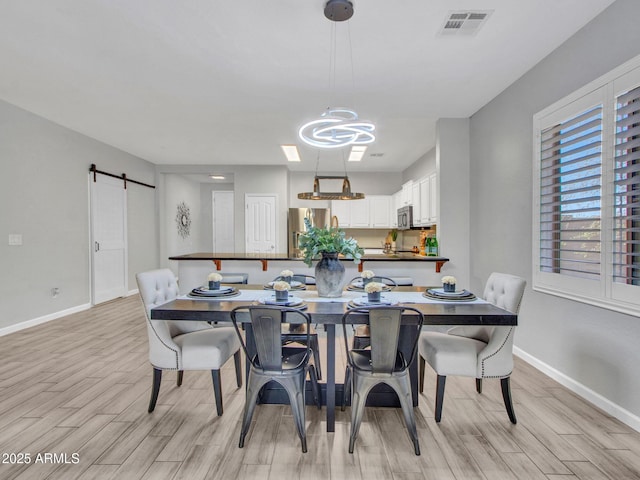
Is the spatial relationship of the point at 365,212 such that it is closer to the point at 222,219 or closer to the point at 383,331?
the point at 222,219

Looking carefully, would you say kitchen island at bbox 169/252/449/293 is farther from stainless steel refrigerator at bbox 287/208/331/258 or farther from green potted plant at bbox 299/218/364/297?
stainless steel refrigerator at bbox 287/208/331/258

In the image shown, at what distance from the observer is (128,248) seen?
613cm

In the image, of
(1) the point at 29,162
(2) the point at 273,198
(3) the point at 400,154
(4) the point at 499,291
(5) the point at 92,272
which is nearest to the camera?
(4) the point at 499,291

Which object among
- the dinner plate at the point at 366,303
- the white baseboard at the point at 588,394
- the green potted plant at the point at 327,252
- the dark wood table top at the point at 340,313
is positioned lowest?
the white baseboard at the point at 588,394

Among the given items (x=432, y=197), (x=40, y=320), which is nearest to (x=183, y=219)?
(x=40, y=320)

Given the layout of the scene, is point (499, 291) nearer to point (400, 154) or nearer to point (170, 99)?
point (170, 99)

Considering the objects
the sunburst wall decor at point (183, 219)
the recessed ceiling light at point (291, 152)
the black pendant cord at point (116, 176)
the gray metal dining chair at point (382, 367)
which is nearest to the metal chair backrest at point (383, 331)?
the gray metal dining chair at point (382, 367)

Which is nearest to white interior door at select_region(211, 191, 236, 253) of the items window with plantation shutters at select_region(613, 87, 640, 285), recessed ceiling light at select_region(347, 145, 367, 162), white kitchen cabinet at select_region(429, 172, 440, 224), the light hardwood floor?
recessed ceiling light at select_region(347, 145, 367, 162)

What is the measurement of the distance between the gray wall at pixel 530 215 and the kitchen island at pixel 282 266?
652mm

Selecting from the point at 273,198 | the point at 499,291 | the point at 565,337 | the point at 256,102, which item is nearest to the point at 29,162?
the point at 256,102

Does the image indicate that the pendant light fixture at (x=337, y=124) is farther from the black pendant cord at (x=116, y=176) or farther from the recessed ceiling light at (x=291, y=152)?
the black pendant cord at (x=116, y=176)

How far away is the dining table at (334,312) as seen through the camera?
1.85 m

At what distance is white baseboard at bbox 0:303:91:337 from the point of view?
387 centimetres

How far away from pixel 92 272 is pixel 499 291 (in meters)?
5.56
